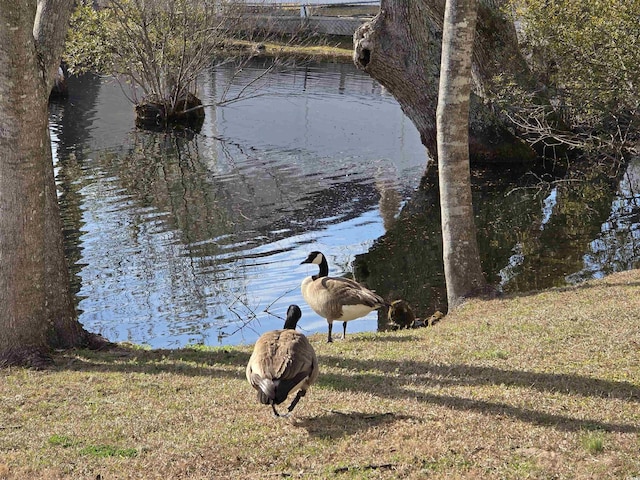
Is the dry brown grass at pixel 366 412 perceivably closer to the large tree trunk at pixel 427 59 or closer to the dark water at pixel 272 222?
the dark water at pixel 272 222

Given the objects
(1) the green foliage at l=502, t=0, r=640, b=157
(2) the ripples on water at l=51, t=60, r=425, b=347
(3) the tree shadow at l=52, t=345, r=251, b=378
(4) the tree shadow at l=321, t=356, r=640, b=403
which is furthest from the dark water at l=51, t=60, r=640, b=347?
(4) the tree shadow at l=321, t=356, r=640, b=403

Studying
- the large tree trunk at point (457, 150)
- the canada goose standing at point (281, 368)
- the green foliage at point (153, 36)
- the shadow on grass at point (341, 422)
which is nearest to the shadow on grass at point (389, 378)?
the shadow on grass at point (341, 422)

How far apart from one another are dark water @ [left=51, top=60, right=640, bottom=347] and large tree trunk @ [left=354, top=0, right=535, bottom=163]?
1.70 meters

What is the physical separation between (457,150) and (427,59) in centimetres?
1408

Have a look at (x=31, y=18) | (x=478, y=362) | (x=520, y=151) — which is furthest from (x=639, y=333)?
(x=520, y=151)

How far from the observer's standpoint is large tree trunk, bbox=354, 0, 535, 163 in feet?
83.0

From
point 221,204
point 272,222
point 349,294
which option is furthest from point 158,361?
point 221,204

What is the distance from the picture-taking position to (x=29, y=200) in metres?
10.0

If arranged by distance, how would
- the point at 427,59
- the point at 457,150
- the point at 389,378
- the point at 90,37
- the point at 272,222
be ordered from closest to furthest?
the point at 389,378, the point at 457,150, the point at 272,222, the point at 427,59, the point at 90,37

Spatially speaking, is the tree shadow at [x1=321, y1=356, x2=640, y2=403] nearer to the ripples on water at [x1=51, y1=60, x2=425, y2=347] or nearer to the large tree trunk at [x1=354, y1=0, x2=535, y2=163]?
the ripples on water at [x1=51, y1=60, x2=425, y2=347]

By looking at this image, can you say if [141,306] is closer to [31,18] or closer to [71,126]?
[31,18]

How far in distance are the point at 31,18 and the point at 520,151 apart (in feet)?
81.1

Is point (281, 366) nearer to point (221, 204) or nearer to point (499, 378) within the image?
point (499, 378)

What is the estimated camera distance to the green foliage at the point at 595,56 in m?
17.9
